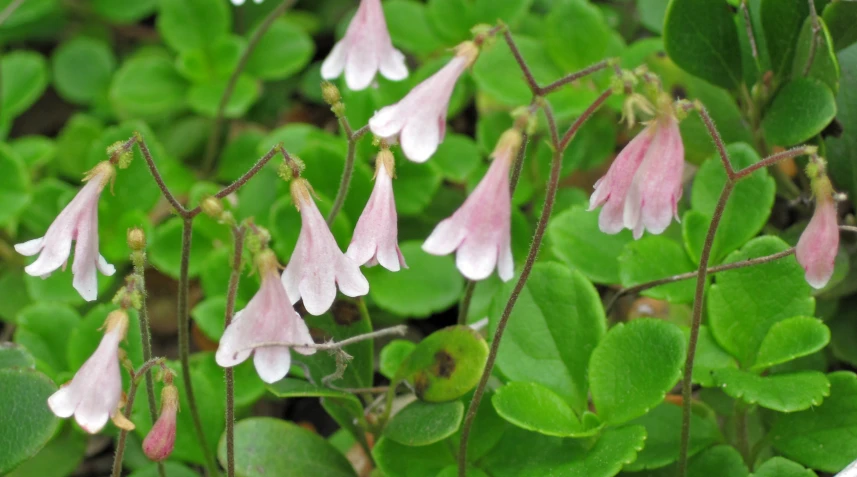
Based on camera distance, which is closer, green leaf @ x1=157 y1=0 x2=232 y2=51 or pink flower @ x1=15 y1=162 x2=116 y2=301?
pink flower @ x1=15 y1=162 x2=116 y2=301

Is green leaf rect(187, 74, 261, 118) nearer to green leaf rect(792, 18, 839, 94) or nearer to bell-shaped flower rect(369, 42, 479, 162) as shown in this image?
bell-shaped flower rect(369, 42, 479, 162)

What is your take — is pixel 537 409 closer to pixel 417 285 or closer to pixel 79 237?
pixel 417 285

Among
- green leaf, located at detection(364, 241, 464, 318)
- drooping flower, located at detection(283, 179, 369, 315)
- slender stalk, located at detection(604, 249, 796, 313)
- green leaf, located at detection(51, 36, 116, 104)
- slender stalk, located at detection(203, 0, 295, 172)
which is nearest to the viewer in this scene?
drooping flower, located at detection(283, 179, 369, 315)

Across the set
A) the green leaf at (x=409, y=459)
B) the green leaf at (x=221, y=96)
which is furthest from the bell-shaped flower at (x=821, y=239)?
the green leaf at (x=221, y=96)

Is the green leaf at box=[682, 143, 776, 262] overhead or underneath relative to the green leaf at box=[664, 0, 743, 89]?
underneath

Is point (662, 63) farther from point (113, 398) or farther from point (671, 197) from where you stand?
point (113, 398)

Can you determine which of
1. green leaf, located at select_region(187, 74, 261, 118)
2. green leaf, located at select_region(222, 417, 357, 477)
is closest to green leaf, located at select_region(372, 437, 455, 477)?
green leaf, located at select_region(222, 417, 357, 477)

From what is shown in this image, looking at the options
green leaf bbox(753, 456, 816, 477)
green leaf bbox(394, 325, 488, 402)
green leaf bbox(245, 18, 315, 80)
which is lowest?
green leaf bbox(245, 18, 315, 80)

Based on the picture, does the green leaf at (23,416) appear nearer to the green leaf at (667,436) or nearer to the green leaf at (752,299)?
the green leaf at (667,436)
